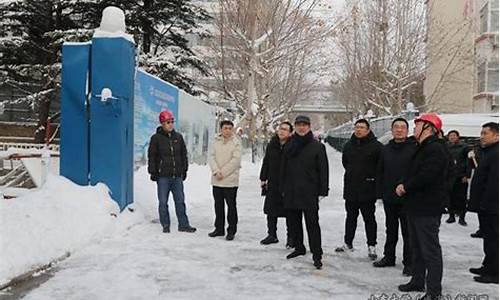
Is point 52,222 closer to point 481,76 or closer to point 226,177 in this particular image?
point 226,177

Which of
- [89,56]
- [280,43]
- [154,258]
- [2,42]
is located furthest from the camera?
[280,43]

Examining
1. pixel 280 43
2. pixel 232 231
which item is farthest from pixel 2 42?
pixel 232 231

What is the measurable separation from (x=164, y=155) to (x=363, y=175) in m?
2.89

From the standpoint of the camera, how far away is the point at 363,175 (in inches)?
267

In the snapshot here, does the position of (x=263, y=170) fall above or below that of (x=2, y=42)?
below

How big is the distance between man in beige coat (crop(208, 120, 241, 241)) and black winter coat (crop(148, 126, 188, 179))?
0.53m

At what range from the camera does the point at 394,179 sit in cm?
610

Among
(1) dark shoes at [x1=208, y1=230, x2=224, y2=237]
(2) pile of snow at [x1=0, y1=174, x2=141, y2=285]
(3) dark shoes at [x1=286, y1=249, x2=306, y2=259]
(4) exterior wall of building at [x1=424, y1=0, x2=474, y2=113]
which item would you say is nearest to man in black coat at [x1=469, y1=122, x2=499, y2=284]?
(3) dark shoes at [x1=286, y1=249, x2=306, y2=259]

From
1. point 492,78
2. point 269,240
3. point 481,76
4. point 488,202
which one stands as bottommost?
point 269,240

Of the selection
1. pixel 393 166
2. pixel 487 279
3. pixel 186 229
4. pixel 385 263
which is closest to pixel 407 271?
pixel 385 263

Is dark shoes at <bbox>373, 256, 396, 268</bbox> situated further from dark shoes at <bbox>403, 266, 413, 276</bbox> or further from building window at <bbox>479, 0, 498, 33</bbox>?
building window at <bbox>479, 0, 498, 33</bbox>

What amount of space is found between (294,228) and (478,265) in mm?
2240

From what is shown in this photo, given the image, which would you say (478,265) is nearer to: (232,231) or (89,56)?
(232,231)

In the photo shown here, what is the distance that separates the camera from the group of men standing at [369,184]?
202 inches
